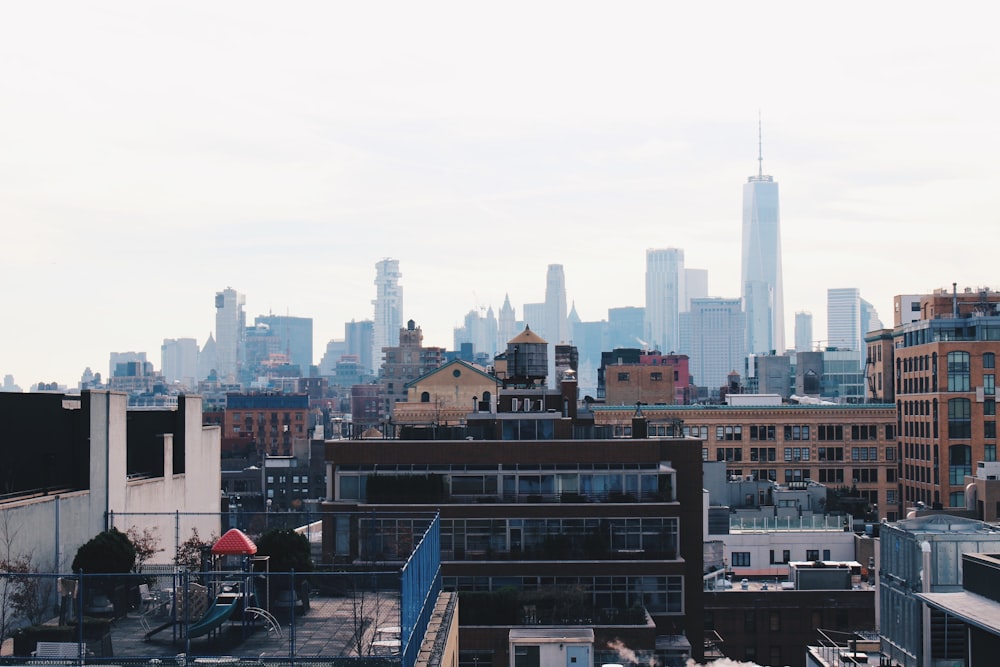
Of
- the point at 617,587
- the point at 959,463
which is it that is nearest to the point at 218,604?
the point at 617,587

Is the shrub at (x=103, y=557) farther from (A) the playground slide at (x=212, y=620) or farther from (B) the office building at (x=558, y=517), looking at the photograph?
(B) the office building at (x=558, y=517)

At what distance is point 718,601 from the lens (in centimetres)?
7819

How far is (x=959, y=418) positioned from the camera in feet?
387

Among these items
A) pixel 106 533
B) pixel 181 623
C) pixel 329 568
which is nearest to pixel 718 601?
pixel 329 568

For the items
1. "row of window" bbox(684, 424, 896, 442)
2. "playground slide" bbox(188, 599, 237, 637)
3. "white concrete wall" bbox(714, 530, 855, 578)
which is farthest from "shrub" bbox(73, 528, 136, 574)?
"row of window" bbox(684, 424, 896, 442)

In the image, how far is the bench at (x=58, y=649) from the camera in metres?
27.2

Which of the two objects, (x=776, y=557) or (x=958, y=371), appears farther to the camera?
(x=958, y=371)

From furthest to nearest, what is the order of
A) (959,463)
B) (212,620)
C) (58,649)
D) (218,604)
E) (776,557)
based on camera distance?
1. (959,463)
2. (776,557)
3. (218,604)
4. (212,620)
5. (58,649)

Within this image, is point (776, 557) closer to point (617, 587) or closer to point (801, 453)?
point (617, 587)

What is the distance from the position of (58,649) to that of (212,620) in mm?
3235

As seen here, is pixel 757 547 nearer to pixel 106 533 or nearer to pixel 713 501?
pixel 713 501

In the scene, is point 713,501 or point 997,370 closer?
point 713,501

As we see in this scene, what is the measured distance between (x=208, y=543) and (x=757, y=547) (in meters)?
44.2

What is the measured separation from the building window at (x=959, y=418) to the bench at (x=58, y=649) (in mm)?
103199
